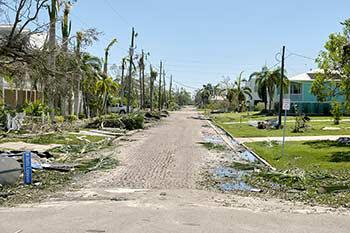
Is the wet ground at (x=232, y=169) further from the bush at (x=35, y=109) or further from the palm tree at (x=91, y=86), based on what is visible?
the palm tree at (x=91, y=86)

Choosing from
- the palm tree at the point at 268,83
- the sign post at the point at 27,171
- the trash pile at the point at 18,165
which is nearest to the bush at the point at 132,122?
the trash pile at the point at 18,165

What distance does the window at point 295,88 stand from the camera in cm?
7338

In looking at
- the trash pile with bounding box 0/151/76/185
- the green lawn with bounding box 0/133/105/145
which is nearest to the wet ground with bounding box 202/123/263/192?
the trash pile with bounding box 0/151/76/185

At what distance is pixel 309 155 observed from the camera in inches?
810

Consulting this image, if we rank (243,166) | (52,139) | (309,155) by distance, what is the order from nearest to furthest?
(243,166), (309,155), (52,139)

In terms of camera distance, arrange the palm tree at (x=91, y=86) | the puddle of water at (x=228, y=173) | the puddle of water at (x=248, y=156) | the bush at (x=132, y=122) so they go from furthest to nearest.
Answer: the palm tree at (x=91, y=86)
the bush at (x=132, y=122)
the puddle of water at (x=248, y=156)
the puddle of water at (x=228, y=173)

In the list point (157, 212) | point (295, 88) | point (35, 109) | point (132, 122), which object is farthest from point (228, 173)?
point (295, 88)

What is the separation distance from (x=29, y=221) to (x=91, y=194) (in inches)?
132

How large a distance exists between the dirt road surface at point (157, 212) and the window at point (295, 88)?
61.4 meters

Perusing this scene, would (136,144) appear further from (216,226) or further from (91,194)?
(216,226)

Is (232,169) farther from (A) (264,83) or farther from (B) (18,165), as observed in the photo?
(A) (264,83)

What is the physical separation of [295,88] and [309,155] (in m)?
54.9

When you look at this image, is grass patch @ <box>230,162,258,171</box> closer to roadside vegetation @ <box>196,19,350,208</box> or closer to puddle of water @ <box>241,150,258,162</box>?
roadside vegetation @ <box>196,19,350,208</box>

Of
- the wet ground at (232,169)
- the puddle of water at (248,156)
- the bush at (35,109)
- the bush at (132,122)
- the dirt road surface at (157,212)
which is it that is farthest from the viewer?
the bush at (132,122)
